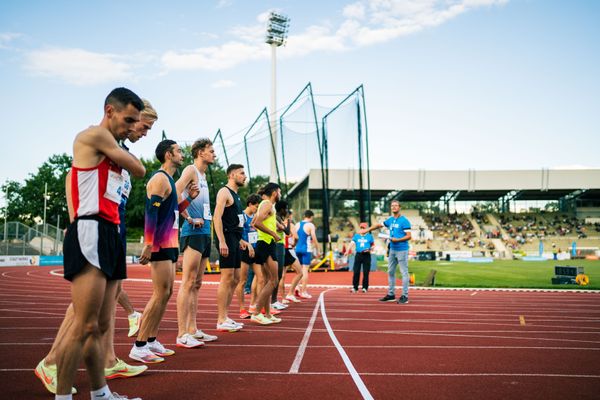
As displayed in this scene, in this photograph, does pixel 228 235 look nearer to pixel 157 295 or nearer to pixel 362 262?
pixel 157 295

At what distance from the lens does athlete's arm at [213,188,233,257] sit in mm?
5562

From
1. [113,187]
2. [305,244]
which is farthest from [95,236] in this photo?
[305,244]

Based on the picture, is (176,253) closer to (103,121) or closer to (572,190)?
(103,121)

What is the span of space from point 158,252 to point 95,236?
5.16 ft

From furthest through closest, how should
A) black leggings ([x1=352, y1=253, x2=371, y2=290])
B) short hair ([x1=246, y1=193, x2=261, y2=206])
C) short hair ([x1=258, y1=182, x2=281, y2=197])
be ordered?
black leggings ([x1=352, y1=253, x2=371, y2=290])
short hair ([x1=246, y1=193, x2=261, y2=206])
short hair ([x1=258, y1=182, x2=281, y2=197])

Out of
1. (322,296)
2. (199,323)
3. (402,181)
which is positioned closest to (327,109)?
(322,296)

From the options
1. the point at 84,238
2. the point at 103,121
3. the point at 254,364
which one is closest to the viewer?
the point at 84,238

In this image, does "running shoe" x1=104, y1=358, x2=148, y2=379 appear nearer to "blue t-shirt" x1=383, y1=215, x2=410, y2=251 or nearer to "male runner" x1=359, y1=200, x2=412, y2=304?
"male runner" x1=359, y1=200, x2=412, y2=304

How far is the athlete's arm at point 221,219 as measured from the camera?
5.56 m

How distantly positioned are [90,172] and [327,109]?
1920 centimetres

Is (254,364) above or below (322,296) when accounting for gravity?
above

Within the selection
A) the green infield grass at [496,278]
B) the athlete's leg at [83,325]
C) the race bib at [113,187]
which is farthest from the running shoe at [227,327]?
the green infield grass at [496,278]

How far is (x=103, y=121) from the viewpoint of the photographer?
9.25ft

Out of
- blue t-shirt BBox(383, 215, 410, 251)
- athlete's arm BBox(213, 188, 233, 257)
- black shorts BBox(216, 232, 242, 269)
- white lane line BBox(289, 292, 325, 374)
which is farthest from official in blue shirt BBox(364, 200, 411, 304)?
athlete's arm BBox(213, 188, 233, 257)
